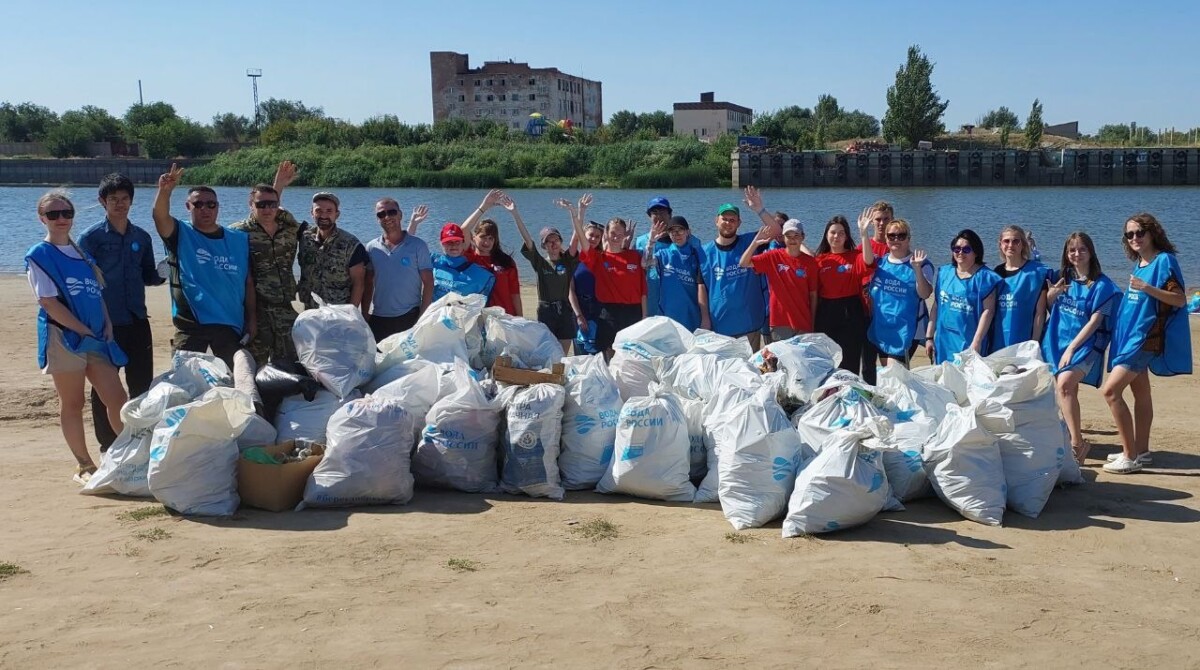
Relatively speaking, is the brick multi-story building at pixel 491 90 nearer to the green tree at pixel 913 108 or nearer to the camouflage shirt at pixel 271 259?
the green tree at pixel 913 108

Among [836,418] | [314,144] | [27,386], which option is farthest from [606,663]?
[314,144]

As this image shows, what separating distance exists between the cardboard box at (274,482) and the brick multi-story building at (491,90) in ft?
314

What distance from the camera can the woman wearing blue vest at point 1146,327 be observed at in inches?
210

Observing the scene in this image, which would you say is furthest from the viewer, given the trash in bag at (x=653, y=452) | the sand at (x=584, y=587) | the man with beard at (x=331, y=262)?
the man with beard at (x=331, y=262)

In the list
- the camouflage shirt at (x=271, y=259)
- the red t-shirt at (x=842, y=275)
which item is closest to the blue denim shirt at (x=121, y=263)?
the camouflage shirt at (x=271, y=259)

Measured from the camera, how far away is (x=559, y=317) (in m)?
6.72

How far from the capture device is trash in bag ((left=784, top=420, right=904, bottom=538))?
431 cm

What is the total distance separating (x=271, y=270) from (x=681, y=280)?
2.69 meters

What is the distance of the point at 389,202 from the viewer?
623 cm

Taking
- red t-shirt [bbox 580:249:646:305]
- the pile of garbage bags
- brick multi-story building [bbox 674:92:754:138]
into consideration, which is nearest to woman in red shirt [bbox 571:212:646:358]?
red t-shirt [bbox 580:249:646:305]

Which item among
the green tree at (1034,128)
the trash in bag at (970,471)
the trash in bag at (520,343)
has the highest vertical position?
the green tree at (1034,128)

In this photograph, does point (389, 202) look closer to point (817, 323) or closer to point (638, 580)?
point (817, 323)

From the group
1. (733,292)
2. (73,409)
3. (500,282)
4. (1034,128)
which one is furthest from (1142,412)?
(1034,128)

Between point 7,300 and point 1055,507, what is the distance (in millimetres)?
13683
